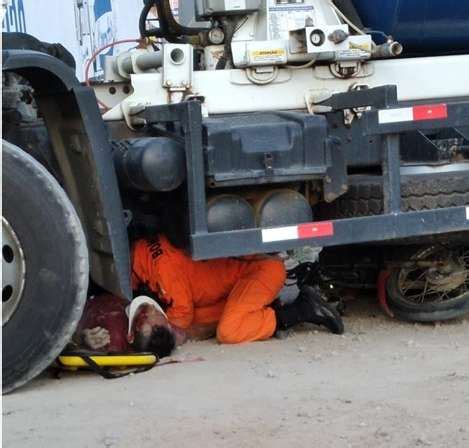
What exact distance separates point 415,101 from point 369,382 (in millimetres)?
1629

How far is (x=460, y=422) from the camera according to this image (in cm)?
391

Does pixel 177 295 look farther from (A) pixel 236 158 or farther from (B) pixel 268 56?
(B) pixel 268 56

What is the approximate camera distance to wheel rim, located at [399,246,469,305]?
5.65 metres

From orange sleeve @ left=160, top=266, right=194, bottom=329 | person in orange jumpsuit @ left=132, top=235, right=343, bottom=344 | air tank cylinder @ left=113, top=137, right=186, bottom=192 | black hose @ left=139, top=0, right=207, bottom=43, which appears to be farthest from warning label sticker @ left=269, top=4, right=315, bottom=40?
orange sleeve @ left=160, top=266, right=194, bottom=329

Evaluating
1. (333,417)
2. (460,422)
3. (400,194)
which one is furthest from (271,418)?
(400,194)

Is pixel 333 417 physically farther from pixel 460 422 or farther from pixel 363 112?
pixel 363 112

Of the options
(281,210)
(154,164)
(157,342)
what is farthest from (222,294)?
(154,164)

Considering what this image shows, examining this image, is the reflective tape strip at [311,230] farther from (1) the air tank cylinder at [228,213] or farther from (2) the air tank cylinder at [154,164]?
(2) the air tank cylinder at [154,164]

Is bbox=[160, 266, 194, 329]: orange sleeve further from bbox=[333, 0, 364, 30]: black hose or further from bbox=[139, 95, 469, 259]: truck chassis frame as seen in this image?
bbox=[333, 0, 364, 30]: black hose

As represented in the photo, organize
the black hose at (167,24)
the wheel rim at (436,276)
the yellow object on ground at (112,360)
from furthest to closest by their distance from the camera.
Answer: the black hose at (167,24), the wheel rim at (436,276), the yellow object on ground at (112,360)

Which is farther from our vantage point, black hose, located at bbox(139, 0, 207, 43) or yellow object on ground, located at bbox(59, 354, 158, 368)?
black hose, located at bbox(139, 0, 207, 43)

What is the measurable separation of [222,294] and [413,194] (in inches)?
42.5

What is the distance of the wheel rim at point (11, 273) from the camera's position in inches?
173

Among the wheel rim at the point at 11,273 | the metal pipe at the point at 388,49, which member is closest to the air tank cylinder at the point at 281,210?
the metal pipe at the point at 388,49
